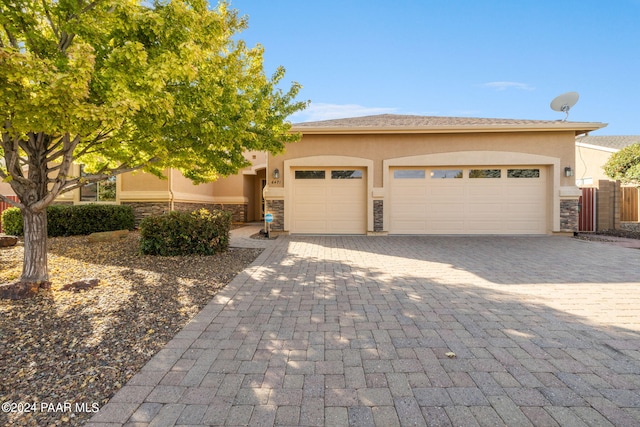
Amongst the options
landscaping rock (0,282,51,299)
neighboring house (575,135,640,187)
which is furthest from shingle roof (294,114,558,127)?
neighboring house (575,135,640,187)

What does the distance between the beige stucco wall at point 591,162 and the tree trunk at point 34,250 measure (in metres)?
23.4

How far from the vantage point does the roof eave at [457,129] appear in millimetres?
9844

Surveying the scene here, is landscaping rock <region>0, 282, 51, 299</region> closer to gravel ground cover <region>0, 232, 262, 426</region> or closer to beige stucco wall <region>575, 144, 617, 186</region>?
gravel ground cover <region>0, 232, 262, 426</region>

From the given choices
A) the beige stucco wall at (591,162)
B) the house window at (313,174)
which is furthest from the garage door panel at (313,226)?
the beige stucco wall at (591,162)

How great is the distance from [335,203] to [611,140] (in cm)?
2154

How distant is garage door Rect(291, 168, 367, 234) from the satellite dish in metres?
7.87

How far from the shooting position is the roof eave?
984cm

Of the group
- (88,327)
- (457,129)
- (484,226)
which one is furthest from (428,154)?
(88,327)

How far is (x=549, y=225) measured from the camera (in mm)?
10320

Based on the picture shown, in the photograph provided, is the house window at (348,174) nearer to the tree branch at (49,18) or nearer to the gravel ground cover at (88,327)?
the gravel ground cover at (88,327)

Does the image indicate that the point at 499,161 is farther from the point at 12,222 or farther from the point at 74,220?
the point at 12,222

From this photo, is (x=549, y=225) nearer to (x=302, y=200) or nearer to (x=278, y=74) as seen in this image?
(x=302, y=200)

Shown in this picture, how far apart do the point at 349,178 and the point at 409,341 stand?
331 inches

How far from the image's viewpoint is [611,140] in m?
19.6
